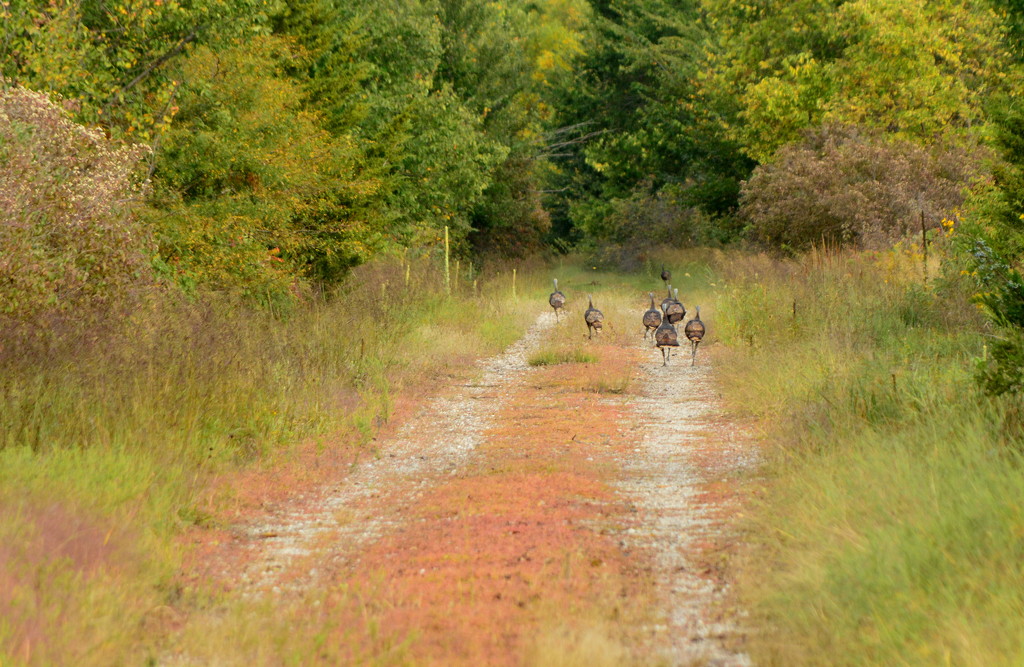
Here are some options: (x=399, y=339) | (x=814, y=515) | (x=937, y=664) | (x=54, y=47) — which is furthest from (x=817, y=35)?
(x=937, y=664)

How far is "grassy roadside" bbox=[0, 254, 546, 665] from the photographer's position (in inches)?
204

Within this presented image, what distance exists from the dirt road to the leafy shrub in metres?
12.4

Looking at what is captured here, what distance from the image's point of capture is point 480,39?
36.5m

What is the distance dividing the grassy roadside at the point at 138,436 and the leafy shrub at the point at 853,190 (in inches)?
470

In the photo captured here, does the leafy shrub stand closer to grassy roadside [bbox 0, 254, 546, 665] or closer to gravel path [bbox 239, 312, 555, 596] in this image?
gravel path [bbox 239, 312, 555, 596]

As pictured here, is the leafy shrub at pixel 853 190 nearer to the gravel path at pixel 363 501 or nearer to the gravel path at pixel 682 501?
the gravel path at pixel 682 501

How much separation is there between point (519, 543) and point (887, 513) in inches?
87.1

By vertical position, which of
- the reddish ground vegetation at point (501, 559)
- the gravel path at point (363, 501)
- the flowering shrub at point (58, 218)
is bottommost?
the gravel path at point (363, 501)

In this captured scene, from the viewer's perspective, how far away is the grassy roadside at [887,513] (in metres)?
4.63

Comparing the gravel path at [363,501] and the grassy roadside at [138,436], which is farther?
the gravel path at [363,501]

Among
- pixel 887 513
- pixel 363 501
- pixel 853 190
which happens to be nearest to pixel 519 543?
pixel 363 501

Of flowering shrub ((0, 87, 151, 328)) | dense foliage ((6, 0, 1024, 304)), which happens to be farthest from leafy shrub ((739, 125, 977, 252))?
flowering shrub ((0, 87, 151, 328))

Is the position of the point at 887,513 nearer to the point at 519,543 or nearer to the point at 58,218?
the point at 519,543

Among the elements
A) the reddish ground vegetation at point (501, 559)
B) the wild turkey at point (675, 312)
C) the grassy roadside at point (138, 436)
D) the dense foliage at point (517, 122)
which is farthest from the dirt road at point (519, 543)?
the wild turkey at point (675, 312)
